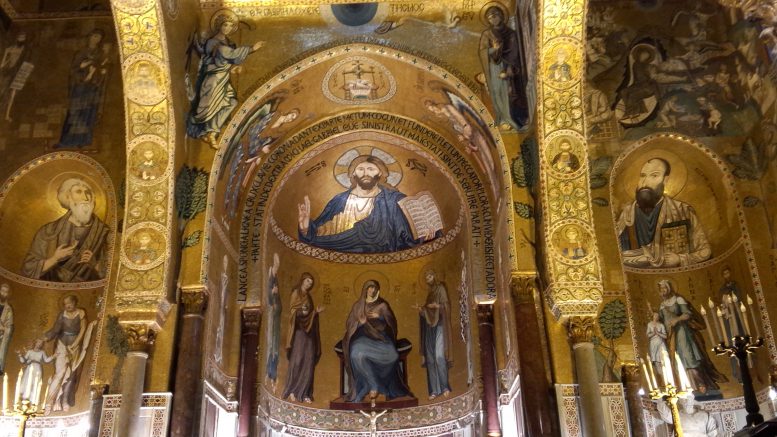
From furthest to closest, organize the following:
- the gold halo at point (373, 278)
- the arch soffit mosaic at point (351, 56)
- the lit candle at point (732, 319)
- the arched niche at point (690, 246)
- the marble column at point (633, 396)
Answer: the gold halo at point (373, 278), the arch soffit mosaic at point (351, 56), the arched niche at point (690, 246), the lit candle at point (732, 319), the marble column at point (633, 396)

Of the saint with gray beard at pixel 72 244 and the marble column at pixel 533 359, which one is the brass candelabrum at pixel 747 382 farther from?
the saint with gray beard at pixel 72 244

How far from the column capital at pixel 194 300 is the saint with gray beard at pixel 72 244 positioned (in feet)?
6.36

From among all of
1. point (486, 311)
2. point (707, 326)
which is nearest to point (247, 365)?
point (486, 311)

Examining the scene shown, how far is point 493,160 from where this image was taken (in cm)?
1278

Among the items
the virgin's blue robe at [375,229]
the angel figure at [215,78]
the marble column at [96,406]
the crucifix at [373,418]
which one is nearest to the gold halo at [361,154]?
the virgin's blue robe at [375,229]

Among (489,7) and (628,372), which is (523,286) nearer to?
(628,372)

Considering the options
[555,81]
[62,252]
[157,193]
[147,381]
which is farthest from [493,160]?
[62,252]

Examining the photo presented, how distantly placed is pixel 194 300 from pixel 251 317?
2.07m

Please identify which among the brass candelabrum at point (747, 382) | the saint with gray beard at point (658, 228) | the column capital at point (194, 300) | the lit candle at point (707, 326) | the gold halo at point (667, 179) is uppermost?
the gold halo at point (667, 179)

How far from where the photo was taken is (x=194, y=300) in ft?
37.2

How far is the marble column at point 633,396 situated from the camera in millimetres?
10727

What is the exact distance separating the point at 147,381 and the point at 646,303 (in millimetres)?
7476

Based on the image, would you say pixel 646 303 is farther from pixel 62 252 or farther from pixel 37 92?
pixel 37 92

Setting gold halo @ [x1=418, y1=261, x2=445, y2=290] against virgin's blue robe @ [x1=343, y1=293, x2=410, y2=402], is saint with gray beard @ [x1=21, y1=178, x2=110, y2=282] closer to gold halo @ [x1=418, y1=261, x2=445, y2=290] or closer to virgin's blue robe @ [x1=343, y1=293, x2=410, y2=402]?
virgin's blue robe @ [x1=343, y1=293, x2=410, y2=402]
